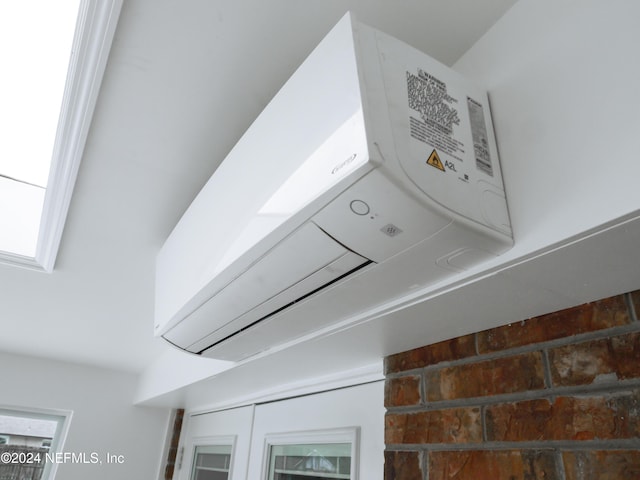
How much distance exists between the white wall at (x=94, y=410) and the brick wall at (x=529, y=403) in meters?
2.01

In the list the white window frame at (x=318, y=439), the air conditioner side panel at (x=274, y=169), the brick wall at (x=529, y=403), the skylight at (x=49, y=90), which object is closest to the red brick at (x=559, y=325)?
the brick wall at (x=529, y=403)

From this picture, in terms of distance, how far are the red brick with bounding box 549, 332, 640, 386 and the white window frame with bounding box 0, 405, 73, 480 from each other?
2493 mm

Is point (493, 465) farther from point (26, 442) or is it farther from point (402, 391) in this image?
point (26, 442)

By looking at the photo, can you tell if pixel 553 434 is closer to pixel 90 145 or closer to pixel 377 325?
pixel 377 325

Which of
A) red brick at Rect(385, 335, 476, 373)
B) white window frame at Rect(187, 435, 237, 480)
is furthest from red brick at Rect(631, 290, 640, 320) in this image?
white window frame at Rect(187, 435, 237, 480)

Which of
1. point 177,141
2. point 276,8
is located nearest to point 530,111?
point 276,8

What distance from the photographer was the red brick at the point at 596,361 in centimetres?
57

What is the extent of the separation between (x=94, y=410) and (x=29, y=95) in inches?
78.8

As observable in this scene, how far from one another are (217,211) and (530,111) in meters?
0.55

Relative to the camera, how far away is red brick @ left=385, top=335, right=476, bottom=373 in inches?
32.2

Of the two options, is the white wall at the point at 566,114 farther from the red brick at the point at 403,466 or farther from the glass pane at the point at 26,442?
the glass pane at the point at 26,442

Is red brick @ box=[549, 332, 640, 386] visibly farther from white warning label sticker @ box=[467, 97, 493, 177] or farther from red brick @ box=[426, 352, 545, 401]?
white warning label sticker @ box=[467, 97, 493, 177]

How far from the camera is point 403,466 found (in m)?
0.86

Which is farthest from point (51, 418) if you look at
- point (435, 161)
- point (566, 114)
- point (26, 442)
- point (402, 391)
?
point (566, 114)
